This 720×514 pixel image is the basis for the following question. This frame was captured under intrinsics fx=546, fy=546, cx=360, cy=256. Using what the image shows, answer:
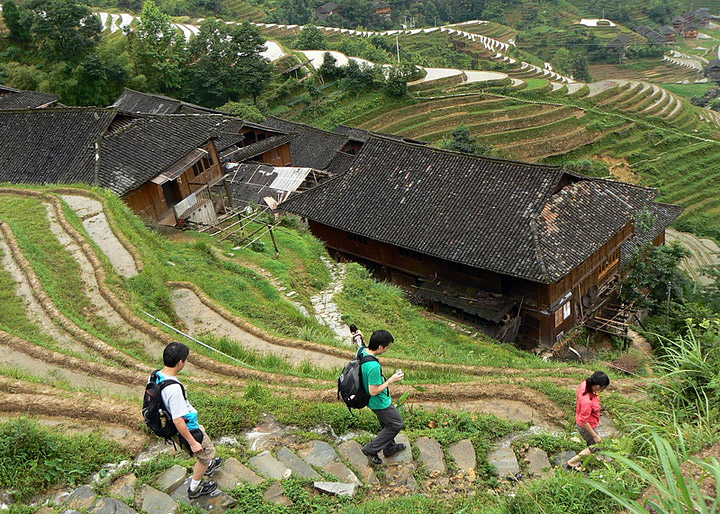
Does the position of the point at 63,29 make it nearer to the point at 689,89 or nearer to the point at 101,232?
the point at 101,232

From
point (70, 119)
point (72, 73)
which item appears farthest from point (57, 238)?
point (72, 73)

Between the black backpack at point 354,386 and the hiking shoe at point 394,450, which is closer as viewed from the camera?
the black backpack at point 354,386

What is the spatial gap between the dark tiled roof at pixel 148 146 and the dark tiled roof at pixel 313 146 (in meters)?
13.5

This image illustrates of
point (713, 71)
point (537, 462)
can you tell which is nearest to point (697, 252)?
point (537, 462)

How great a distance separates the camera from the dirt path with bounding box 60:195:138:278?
13.5 metres

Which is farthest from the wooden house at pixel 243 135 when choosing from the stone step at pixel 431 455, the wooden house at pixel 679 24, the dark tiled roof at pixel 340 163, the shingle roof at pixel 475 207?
the wooden house at pixel 679 24

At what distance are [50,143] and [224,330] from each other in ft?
42.2

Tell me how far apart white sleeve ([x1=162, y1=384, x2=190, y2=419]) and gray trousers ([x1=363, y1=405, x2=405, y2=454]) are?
212 cm

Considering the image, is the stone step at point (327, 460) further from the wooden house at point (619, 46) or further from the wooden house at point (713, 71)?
the wooden house at point (619, 46)

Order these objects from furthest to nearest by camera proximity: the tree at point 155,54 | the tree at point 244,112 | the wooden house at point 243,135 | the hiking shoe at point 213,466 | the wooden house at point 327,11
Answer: the wooden house at point 327,11
the tree at point 155,54
the tree at point 244,112
the wooden house at point 243,135
the hiking shoe at point 213,466

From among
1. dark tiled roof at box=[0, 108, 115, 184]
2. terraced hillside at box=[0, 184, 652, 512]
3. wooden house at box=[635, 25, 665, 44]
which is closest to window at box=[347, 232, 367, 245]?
terraced hillside at box=[0, 184, 652, 512]

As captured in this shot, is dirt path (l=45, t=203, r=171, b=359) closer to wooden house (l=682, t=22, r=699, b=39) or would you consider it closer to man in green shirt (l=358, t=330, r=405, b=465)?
man in green shirt (l=358, t=330, r=405, b=465)

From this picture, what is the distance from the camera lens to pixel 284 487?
5.62 metres

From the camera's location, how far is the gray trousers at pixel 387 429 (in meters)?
6.05
